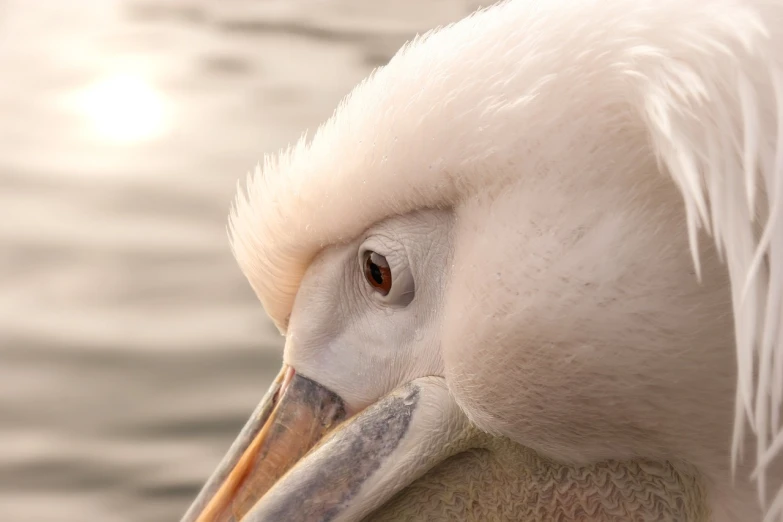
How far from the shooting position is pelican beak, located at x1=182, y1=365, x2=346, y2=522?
146cm

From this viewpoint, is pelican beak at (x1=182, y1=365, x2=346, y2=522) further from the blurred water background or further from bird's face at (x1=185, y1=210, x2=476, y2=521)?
the blurred water background

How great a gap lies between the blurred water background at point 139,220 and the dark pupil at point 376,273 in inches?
62.7

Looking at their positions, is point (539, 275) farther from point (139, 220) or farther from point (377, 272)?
point (139, 220)

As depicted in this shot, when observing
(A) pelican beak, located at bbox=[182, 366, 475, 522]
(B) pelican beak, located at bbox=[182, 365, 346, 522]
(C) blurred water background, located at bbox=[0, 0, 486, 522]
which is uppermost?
(C) blurred water background, located at bbox=[0, 0, 486, 522]

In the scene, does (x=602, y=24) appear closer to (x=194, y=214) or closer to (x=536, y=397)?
(x=536, y=397)

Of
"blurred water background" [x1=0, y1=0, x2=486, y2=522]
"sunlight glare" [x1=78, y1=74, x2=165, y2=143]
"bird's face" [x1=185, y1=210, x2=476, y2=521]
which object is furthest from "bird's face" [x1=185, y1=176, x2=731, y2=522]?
"sunlight glare" [x1=78, y1=74, x2=165, y2=143]

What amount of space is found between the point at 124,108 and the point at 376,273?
2.90 metres

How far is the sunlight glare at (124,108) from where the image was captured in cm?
388

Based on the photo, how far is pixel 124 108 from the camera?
4.03m

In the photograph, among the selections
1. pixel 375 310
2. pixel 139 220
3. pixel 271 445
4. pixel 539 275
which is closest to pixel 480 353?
pixel 539 275

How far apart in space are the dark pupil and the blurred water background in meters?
1.59

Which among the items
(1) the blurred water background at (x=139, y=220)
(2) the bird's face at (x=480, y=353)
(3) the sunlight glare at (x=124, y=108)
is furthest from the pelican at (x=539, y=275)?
(3) the sunlight glare at (x=124, y=108)

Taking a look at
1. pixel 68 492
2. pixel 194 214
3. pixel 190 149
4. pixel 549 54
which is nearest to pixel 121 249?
pixel 194 214

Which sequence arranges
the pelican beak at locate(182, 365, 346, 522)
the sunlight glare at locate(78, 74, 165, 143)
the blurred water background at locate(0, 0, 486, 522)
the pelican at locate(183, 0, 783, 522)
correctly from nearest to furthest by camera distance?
the pelican at locate(183, 0, 783, 522) → the pelican beak at locate(182, 365, 346, 522) → the blurred water background at locate(0, 0, 486, 522) → the sunlight glare at locate(78, 74, 165, 143)
